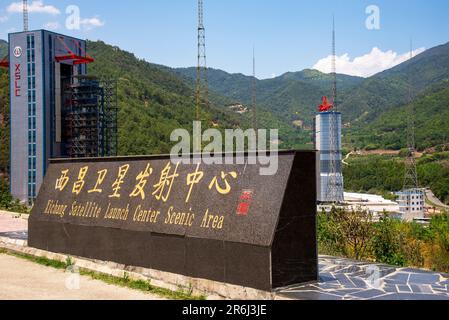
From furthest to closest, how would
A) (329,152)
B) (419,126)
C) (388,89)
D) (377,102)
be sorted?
(388,89)
(377,102)
(419,126)
(329,152)

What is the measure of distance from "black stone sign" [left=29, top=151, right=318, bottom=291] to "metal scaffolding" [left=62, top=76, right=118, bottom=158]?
100 ft

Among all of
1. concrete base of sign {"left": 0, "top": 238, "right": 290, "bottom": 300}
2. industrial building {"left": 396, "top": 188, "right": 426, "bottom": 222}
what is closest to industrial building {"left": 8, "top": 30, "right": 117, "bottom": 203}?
concrete base of sign {"left": 0, "top": 238, "right": 290, "bottom": 300}

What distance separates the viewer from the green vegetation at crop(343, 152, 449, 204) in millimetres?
72062

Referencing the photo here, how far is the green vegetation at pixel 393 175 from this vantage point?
72.1 meters

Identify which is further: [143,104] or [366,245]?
[143,104]

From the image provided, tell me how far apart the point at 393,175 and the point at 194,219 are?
76351 millimetres

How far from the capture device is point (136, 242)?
9711mm

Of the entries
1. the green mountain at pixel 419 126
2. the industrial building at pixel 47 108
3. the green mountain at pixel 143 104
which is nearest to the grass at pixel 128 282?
the industrial building at pixel 47 108

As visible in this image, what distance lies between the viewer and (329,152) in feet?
209

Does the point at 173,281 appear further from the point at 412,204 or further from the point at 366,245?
the point at 412,204

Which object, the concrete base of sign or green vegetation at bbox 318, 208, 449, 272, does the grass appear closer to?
the concrete base of sign

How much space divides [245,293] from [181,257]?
5.13 feet

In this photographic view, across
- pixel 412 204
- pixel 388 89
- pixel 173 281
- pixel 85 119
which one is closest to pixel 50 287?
pixel 173 281
